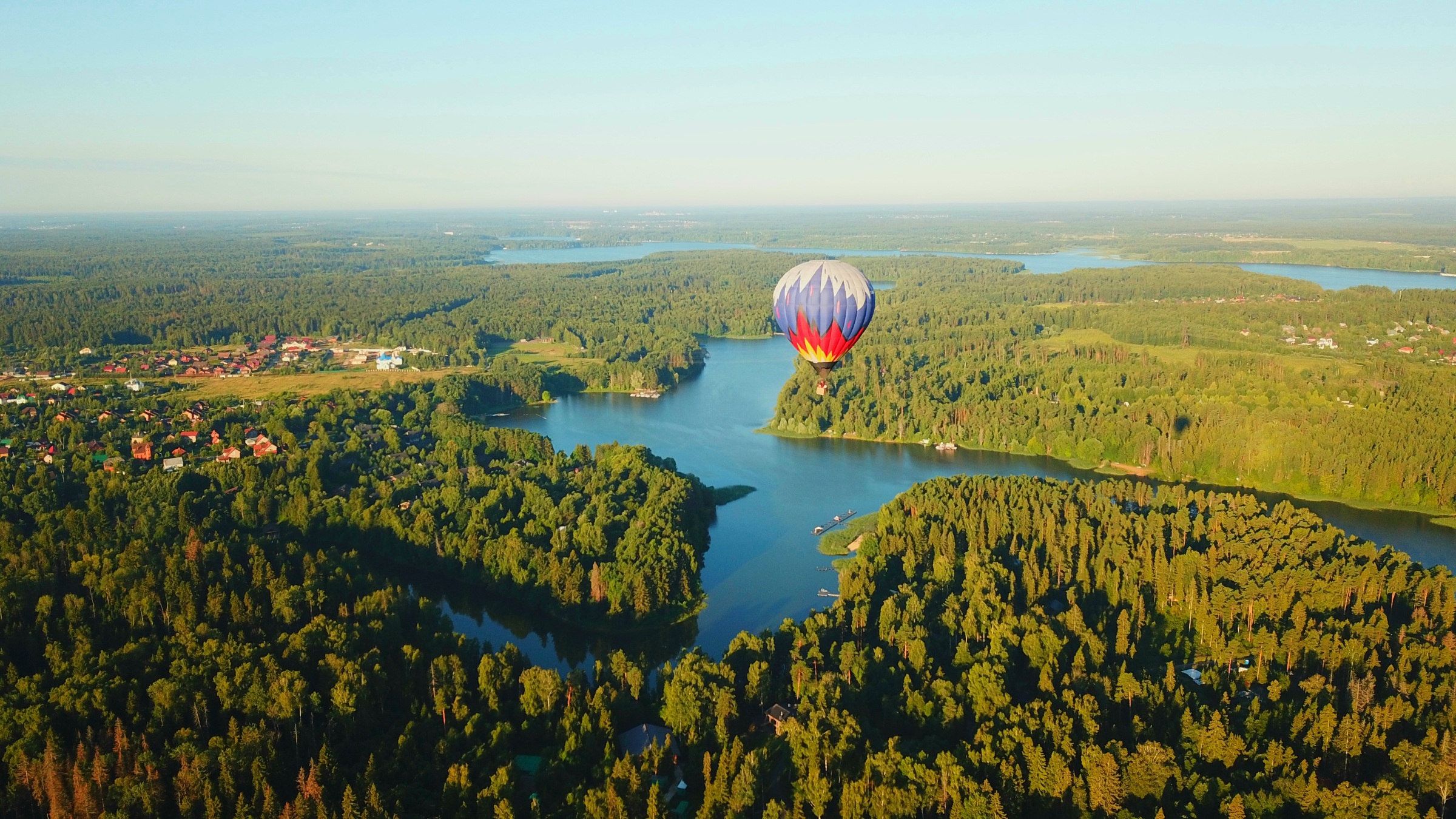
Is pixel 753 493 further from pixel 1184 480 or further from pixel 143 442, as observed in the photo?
pixel 143 442

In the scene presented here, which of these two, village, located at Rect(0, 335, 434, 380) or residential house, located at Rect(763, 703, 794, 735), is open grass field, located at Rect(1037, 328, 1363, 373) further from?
village, located at Rect(0, 335, 434, 380)

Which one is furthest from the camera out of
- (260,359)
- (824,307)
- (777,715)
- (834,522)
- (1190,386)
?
(260,359)

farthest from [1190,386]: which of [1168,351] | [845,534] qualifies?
[845,534]

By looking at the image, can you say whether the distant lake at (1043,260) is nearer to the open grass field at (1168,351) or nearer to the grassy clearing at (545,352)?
the open grass field at (1168,351)

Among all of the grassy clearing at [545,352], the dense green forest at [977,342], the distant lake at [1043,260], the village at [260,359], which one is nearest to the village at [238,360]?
the village at [260,359]

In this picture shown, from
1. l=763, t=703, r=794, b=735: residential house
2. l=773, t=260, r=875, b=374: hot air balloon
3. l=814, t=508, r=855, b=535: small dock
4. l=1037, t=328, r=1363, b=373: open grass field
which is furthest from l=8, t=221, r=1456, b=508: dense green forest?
l=763, t=703, r=794, b=735: residential house
